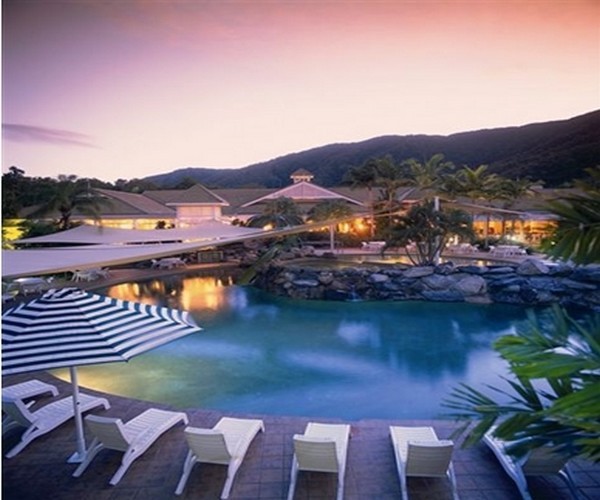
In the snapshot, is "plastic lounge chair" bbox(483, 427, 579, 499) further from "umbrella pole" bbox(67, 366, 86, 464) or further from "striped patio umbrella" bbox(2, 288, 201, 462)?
"umbrella pole" bbox(67, 366, 86, 464)

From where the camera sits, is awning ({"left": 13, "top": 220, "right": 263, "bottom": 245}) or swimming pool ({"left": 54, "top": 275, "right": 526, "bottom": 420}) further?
awning ({"left": 13, "top": 220, "right": 263, "bottom": 245})

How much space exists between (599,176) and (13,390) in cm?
775

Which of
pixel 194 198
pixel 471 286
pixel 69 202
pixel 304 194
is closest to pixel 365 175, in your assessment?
pixel 304 194

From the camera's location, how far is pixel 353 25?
15.9 ft

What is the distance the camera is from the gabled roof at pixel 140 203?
31531 mm

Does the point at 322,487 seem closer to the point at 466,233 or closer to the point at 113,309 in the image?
the point at 113,309

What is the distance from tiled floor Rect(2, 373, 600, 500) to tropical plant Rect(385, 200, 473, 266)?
13.4 metres

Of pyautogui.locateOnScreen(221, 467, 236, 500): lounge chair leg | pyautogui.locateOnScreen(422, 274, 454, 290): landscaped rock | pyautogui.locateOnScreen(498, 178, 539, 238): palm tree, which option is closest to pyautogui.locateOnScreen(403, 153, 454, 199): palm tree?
pyautogui.locateOnScreen(498, 178, 539, 238): palm tree

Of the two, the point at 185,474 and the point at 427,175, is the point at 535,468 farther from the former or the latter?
the point at 427,175

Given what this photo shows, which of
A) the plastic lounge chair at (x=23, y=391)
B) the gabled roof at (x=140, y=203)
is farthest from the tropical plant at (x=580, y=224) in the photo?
the gabled roof at (x=140, y=203)

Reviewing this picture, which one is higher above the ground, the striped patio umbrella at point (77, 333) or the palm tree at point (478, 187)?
the palm tree at point (478, 187)

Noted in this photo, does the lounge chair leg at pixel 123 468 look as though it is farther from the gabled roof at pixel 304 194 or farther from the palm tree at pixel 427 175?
the gabled roof at pixel 304 194

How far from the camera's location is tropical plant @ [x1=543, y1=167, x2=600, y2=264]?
1.90m

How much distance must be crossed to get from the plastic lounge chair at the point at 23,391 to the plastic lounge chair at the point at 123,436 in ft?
5.55
